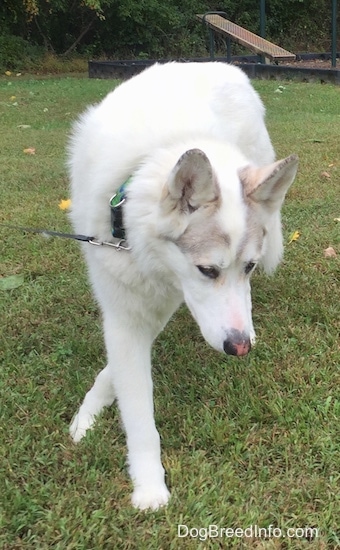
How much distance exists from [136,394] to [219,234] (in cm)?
70

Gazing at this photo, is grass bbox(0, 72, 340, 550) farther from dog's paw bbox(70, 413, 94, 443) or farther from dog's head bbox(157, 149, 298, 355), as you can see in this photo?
dog's head bbox(157, 149, 298, 355)

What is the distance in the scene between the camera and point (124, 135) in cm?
221

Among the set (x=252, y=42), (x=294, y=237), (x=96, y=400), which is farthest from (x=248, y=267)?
(x=252, y=42)

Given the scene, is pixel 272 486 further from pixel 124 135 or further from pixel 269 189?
pixel 124 135

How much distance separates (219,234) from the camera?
187cm

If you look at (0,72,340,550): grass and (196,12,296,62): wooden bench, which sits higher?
(196,12,296,62): wooden bench

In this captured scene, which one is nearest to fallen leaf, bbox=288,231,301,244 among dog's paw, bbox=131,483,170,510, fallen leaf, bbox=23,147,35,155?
dog's paw, bbox=131,483,170,510

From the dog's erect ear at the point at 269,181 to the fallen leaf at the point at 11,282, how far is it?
198 centimetres

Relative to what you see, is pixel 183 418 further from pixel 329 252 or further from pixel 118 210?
pixel 329 252

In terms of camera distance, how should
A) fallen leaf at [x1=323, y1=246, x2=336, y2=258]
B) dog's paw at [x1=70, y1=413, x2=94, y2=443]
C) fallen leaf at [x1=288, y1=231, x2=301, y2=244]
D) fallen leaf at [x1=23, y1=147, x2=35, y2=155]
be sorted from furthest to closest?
fallen leaf at [x1=23, y1=147, x2=35, y2=155] → fallen leaf at [x1=288, y1=231, x2=301, y2=244] → fallen leaf at [x1=323, y1=246, x2=336, y2=258] → dog's paw at [x1=70, y1=413, x2=94, y2=443]

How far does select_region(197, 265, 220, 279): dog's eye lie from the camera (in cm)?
190

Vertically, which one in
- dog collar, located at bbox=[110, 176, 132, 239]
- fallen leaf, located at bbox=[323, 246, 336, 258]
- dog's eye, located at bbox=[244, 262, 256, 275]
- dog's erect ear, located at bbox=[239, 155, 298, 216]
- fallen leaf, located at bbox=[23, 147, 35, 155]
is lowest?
fallen leaf, located at bbox=[23, 147, 35, 155]

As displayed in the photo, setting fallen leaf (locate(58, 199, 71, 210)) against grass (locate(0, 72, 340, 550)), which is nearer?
grass (locate(0, 72, 340, 550))

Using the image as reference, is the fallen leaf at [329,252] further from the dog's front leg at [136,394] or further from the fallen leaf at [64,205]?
the fallen leaf at [64,205]
